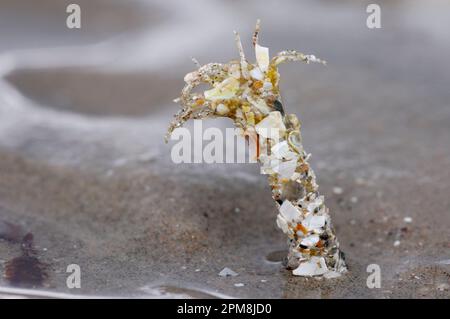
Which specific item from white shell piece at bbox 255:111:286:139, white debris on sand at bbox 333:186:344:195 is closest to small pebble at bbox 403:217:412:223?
white debris on sand at bbox 333:186:344:195

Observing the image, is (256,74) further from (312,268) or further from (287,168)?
(312,268)

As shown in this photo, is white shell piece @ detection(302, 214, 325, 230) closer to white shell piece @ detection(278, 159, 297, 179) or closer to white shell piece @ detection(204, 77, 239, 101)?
white shell piece @ detection(278, 159, 297, 179)

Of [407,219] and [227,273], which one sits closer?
[227,273]

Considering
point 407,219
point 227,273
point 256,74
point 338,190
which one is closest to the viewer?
point 256,74

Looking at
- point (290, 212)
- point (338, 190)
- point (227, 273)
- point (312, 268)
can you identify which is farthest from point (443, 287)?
point (338, 190)

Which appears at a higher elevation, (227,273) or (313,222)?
(313,222)
